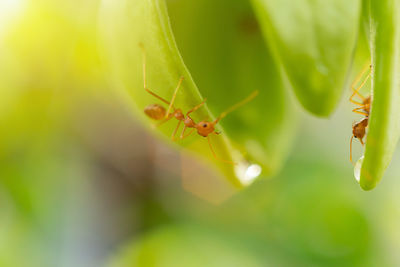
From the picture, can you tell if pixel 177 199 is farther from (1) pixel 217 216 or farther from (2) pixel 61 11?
(2) pixel 61 11

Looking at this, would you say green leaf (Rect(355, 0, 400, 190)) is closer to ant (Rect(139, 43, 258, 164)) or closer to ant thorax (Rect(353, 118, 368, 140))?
ant (Rect(139, 43, 258, 164))

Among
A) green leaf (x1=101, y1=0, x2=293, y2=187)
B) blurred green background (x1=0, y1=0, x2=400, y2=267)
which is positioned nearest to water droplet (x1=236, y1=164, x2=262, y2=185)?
green leaf (x1=101, y1=0, x2=293, y2=187)

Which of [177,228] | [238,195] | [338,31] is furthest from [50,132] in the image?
[338,31]

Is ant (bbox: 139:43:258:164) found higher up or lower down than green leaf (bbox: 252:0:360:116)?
lower down

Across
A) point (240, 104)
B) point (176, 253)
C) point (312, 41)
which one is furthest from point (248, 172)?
point (176, 253)

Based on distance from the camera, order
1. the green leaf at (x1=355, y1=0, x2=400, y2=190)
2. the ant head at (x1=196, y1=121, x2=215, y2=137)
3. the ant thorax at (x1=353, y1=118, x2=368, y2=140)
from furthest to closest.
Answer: the ant thorax at (x1=353, y1=118, x2=368, y2=140) < the ant head at (x1=196, y1=121, x2=215, y2=137) < the green leaf at (x1=355, y1=0, x2=400, y2=190)

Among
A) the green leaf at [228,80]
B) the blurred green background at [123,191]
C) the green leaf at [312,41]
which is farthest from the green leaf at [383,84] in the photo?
the blurred green background at [123,191]

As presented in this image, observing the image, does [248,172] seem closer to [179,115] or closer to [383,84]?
[179,115]
